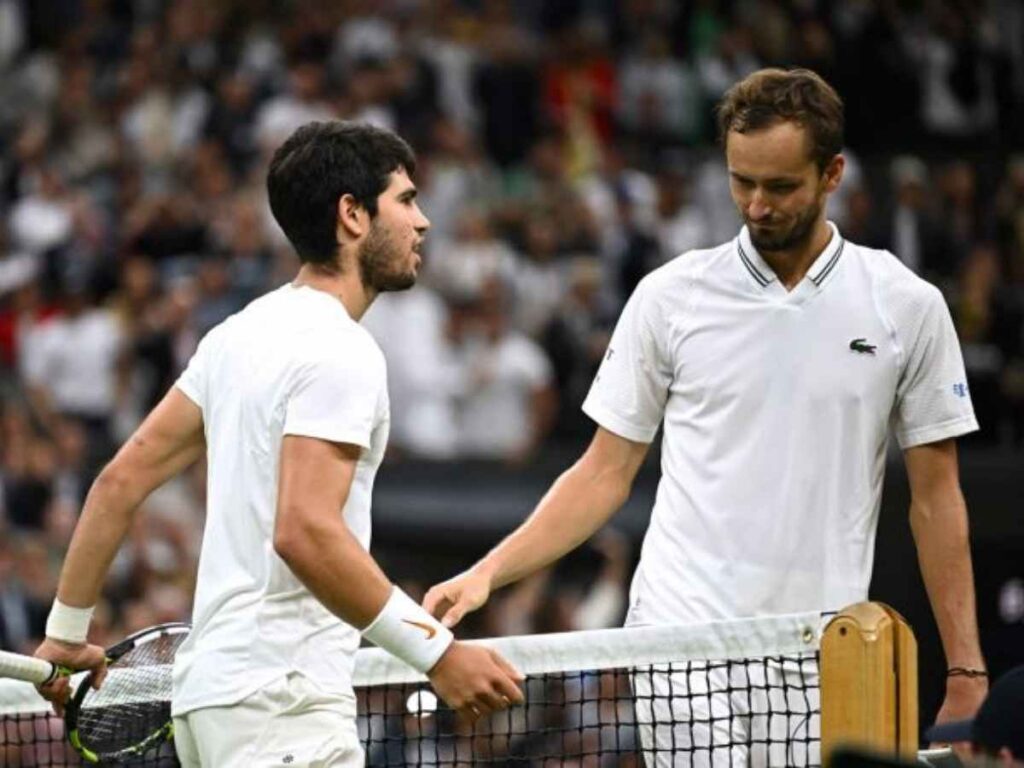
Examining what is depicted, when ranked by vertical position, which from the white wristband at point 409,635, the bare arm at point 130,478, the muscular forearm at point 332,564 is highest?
the bare arm at point 130,478

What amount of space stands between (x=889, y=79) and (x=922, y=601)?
26.9 feet

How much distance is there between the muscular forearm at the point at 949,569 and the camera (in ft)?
21.0

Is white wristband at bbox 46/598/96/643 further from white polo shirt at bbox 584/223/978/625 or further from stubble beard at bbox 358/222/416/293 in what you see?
white polo shirt at bbox 584/223/978/625

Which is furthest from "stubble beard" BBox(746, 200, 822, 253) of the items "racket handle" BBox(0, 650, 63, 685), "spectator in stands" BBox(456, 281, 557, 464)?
"spectator in stands" BBox(456, 281, 557, 464)

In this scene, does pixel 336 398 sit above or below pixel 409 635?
above

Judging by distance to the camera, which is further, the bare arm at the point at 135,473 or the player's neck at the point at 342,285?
the bare arm at the point at 135,473

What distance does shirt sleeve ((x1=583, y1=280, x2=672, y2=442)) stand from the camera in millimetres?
6648

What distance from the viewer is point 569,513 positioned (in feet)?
22.1

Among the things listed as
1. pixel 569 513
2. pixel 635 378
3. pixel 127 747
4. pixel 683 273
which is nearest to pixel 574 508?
pixel 569 513

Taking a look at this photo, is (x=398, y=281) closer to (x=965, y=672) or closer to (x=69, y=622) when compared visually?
(x=69, y=622)

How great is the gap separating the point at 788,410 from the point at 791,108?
0.78 metres

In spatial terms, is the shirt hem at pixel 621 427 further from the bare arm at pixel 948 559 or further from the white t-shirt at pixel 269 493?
the white t-shirt at pixel 269 493

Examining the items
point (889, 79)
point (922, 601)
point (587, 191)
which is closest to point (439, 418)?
point (587, 191)

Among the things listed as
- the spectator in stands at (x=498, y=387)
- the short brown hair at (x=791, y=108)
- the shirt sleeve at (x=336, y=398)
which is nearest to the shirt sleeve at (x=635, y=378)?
the short brown hair at (x=791, y=108)
